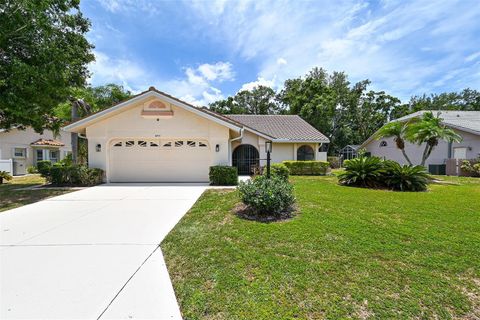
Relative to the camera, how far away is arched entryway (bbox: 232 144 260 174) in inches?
682

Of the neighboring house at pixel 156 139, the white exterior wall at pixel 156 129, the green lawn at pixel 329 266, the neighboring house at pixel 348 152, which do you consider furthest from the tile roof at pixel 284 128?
the neighboring house at pixel 348 152

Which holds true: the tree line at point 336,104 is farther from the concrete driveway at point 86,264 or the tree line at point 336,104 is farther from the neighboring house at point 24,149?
the concrete driveway at point 86,264

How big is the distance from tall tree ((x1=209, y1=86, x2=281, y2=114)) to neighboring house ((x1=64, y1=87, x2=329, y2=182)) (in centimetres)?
2932

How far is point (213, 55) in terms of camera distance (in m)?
17.0

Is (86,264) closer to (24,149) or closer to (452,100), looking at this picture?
(24,149)

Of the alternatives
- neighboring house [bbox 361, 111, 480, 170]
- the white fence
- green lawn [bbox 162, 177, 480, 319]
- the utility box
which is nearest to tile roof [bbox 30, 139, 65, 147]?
the white fence

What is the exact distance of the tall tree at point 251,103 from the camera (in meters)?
41.4

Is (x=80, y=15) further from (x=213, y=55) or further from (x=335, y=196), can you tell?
(x=335, y=196)

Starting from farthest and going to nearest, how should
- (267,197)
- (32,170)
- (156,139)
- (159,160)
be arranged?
(32,170) → (159,160) → (156,139) → (267,197)

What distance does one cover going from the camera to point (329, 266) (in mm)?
3357

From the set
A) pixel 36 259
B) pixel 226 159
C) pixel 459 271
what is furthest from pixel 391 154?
pixel 36 259

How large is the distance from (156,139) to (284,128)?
39.0 feet

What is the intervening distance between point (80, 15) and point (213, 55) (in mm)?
8214

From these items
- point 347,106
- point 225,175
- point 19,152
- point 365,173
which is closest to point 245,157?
point 225,175
